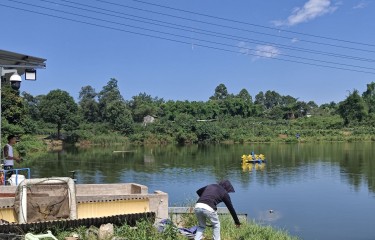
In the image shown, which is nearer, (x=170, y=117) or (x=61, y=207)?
(x=61, y=207)

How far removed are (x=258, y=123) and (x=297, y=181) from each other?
4978 cm

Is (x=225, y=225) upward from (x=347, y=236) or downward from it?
upward

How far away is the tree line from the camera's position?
2420 inches

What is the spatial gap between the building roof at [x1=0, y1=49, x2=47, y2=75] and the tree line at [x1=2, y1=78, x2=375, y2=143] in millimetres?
35023

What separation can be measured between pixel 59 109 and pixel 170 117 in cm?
2476

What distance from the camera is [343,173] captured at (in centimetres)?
2745

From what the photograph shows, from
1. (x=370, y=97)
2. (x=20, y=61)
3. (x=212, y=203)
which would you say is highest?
(x=370, y=97)

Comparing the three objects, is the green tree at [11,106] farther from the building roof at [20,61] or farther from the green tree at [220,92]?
the green tree at [220,92]

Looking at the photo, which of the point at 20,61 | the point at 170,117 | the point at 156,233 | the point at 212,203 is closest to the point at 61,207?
the point at 156,233

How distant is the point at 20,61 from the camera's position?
1126cm

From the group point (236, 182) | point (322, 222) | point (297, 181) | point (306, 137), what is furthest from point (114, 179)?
point (306, 137)

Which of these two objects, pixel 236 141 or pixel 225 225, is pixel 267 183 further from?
pixel 236 141

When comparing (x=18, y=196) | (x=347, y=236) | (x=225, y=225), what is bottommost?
(x=347, y=236)

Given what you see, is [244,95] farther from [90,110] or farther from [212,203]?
[212,203]
